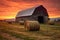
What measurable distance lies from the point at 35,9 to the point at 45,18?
4231 mm

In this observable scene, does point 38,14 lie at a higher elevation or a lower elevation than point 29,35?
higher

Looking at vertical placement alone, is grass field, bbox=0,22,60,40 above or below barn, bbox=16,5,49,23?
below

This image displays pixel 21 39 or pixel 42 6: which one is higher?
pixel 42 6

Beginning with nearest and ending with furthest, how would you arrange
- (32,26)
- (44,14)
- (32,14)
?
(32,26)
(32,14)
(44,14)

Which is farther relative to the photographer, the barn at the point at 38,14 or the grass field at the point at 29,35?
the barn at the point at 38,14

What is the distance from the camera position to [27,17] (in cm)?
4903

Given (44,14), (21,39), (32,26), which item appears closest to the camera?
(21,39)

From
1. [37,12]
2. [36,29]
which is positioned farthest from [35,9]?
[36,29]

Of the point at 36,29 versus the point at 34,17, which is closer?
the point at 36,29

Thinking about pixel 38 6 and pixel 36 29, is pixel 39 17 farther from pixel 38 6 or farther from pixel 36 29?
pixel 36 29

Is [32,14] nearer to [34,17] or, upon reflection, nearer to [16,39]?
[34,17]

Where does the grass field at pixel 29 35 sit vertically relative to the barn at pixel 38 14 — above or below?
below

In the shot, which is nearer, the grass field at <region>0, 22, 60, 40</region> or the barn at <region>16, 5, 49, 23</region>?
the grass field at <region>0, 22, 60, 40</region>

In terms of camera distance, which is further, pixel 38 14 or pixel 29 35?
pixel 38 14
